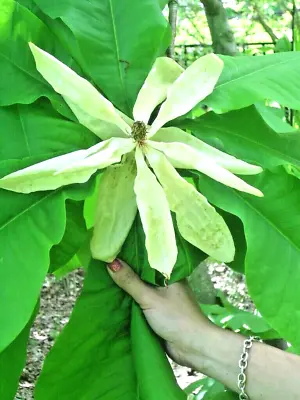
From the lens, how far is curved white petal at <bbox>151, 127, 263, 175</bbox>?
0.62 m

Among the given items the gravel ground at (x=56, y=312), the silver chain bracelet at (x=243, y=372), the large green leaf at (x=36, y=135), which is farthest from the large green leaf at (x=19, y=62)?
the gravel ground at (x=56, y=312)

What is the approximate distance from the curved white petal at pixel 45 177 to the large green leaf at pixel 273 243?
152 millimetres

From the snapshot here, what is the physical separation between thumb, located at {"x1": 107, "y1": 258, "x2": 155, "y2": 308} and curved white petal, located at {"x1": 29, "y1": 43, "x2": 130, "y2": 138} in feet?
0.65

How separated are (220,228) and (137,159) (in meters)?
0.12

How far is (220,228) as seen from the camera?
2.13ft

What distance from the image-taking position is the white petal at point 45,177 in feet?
1.94

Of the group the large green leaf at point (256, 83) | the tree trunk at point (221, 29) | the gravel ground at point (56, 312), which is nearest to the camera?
the large green leaf at point (256, 83)

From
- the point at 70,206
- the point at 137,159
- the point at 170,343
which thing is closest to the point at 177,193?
the point at 137,159

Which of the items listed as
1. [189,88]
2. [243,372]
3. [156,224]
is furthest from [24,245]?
[243,372]

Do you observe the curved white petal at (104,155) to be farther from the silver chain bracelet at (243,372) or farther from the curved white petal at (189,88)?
the silver chain bracelet at (243,372)

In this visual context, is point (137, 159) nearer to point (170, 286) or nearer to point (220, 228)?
point (220, 228)

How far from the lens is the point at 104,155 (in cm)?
60

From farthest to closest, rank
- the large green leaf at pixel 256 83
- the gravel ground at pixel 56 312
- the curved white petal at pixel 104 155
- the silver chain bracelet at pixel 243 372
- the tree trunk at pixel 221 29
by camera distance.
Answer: the gravel ground at pixel 56 312 < the tree trunk at pixel 221 29 < the silver chain bracelet at pixel 243 372 < the large green leaf at pixel 256 83 < the curved white petal at pixel 104 155

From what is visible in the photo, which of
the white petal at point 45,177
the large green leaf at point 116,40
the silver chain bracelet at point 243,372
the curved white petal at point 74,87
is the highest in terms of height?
the large green leaf at point 116,40
